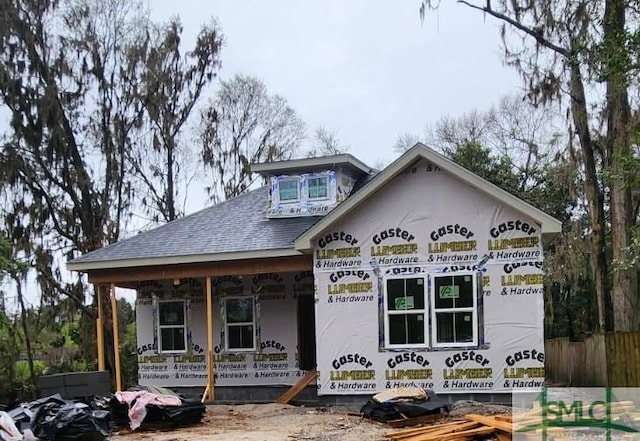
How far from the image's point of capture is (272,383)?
663 inches

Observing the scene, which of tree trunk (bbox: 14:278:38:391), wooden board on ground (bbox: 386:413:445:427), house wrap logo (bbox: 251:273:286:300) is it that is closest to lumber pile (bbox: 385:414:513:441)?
wooden board on ground (bbox: 386:413:445:427)

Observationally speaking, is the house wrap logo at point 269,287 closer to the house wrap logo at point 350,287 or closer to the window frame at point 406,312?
the house wrap logo at point 350,287

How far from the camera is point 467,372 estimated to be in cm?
1394

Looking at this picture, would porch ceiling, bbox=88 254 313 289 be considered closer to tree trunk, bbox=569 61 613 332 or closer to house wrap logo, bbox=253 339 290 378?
house wrap logo, bbox=253 339 290 378

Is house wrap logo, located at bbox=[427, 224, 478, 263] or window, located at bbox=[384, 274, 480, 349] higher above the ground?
house wrap logo, located at bbox=[427, 224, 478, 263]

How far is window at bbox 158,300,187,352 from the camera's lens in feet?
58.1

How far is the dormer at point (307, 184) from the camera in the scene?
1692 centimetres

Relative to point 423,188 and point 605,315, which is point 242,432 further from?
point 605,315

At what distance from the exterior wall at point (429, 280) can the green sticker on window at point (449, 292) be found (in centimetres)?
28

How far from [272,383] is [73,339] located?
16.8 m

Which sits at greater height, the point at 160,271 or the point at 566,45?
the point at 566,45

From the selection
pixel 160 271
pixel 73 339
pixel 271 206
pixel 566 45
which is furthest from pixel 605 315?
pixel 73 339

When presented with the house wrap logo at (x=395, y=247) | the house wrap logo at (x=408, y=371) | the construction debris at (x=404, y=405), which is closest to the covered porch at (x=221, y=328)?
the house wrap logo at (x=395, y=247)

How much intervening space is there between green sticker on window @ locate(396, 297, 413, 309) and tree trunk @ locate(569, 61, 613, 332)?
9.14 m
